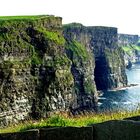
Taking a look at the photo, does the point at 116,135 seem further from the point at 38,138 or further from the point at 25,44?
the point at 25,44

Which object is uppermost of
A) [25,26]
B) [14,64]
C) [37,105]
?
[25,26]

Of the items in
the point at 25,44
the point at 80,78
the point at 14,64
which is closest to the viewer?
the point at 14,64

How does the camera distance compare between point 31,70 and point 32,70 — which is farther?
point 32,70

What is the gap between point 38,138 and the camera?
9.98m

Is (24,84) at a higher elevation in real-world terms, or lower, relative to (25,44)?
lower

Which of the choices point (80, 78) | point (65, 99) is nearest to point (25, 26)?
point (65, 99)

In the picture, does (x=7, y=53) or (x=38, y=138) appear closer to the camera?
(x=38, y=138)

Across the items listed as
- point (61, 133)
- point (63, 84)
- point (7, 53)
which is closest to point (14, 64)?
point (7, 53)

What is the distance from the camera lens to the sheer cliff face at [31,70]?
392 feet

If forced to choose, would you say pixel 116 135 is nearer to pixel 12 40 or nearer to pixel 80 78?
pixel 12 40

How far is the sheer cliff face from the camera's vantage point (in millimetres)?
119438

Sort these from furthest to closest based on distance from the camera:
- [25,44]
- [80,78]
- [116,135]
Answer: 1. [80,78]
2. [25,44]
3. [116,135]

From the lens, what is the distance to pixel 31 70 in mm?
128875

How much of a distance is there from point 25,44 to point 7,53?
10.0m
